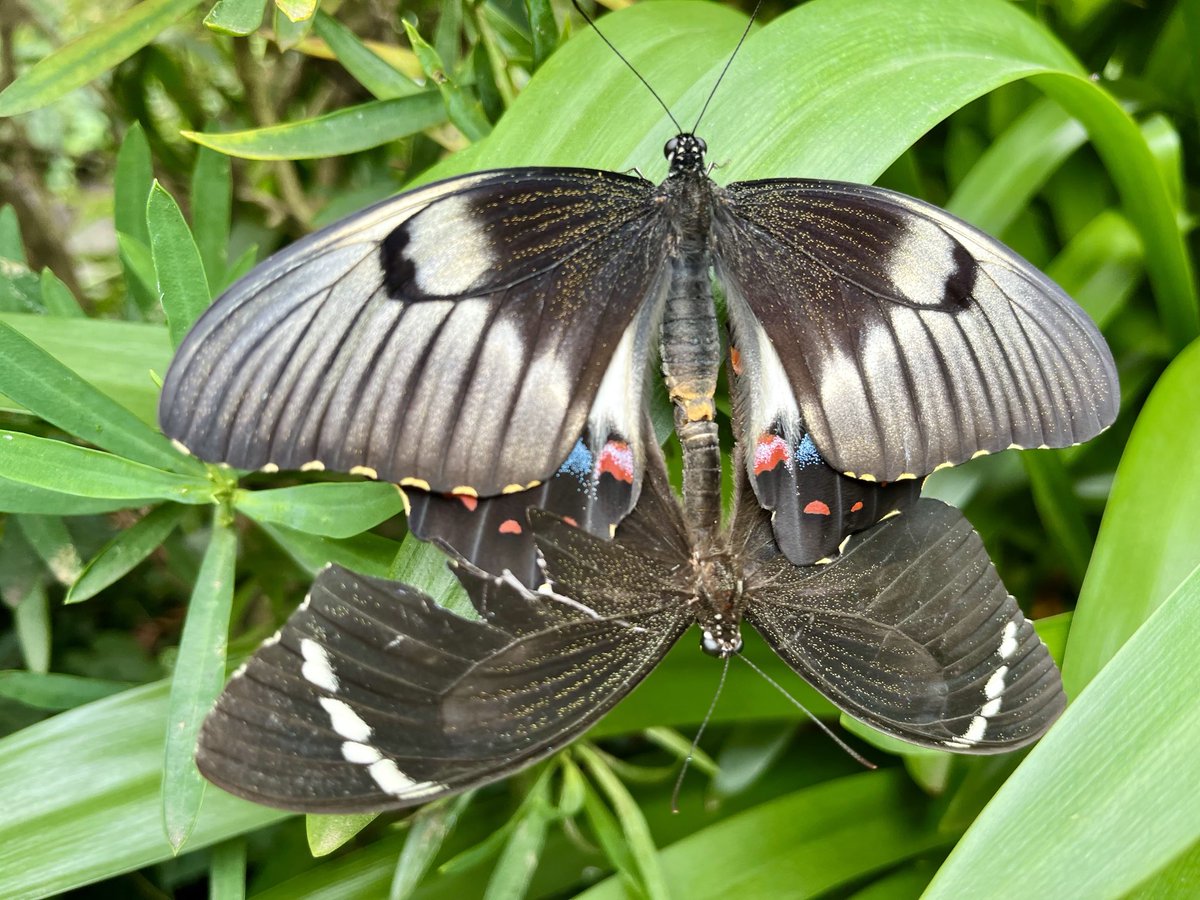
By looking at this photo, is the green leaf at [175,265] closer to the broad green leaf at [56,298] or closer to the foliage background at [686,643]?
the foliage background at [686,643]

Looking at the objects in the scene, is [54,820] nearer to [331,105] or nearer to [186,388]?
[186,388]

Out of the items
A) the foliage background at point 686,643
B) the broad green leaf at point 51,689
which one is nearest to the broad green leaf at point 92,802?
the foliage background at point 686,643

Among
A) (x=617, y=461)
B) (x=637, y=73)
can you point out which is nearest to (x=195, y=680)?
(x=617, y=461)

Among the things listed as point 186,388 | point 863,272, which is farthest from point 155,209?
point 863,272

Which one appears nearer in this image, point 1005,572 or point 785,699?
point 785,699

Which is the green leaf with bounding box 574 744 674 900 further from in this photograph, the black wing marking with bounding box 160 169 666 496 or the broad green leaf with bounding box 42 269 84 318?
the broad green leaf with bounding box 42 269 84 318

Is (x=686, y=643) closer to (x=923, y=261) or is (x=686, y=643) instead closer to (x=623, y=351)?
(x=623, y=351)
